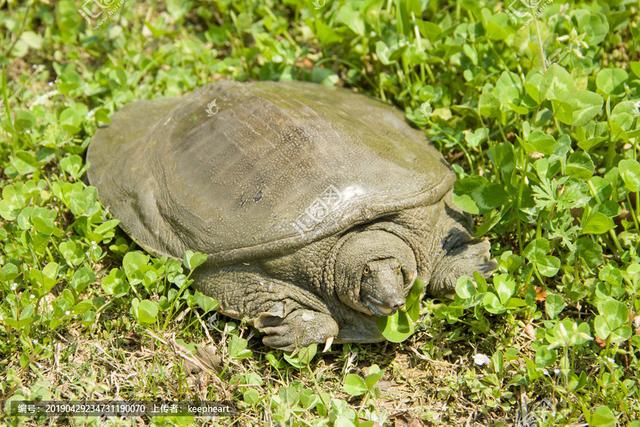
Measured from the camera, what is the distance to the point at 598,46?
4.06 metres

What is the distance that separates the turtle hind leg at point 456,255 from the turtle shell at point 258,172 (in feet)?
0.54

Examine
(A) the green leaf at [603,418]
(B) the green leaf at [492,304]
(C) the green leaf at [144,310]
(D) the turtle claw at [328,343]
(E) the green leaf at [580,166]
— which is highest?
(E) the green leaf at [580,166]

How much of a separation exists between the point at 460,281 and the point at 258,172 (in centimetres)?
99

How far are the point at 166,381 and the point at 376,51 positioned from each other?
2.09 m

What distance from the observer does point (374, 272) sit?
3.09 metres

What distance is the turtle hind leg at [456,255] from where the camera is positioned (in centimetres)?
331

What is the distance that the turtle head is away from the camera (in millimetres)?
3033

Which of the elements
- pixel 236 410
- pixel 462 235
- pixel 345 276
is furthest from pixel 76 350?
pixel 462 235

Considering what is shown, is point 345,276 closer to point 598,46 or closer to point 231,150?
point 231,150

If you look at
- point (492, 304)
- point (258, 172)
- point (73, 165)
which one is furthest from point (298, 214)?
point (73, 165)

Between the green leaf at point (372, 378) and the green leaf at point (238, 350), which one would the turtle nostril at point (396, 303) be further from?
the green leaf at point (238, 350)

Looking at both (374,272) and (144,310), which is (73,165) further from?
(374,272)

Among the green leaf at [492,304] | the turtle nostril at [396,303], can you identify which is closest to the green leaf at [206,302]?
the turtle nostril at [396,303]
